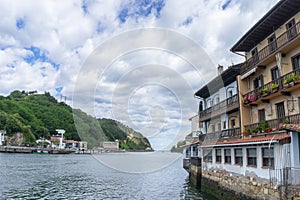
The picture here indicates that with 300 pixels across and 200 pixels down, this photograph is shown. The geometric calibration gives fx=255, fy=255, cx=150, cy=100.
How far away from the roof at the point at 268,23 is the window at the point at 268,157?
9112mm

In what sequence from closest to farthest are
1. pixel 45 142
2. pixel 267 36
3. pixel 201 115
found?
1. pixel 267 36
2. pixel 201 115
3. pixel 45 142

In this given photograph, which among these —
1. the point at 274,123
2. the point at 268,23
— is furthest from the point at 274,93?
the point at 268,23

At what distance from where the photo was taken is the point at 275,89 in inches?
669

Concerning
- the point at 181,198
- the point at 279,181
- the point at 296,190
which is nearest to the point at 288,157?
the point at 279,181

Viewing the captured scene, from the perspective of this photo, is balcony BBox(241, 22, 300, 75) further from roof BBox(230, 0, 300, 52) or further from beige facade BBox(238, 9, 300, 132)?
roof BBox(230, 0, 300, 52)

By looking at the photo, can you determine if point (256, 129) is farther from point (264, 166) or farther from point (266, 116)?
point (264, 166)

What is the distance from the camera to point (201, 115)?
30.8m

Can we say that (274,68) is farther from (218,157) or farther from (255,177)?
(218,157)

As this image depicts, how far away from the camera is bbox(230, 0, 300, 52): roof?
1666cm

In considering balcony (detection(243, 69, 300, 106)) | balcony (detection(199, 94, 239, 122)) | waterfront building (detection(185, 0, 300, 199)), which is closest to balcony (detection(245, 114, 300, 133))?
waterfront building (detection(185, 0, 300, 199))

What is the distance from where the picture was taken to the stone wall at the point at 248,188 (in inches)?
507

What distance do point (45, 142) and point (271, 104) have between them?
126 m

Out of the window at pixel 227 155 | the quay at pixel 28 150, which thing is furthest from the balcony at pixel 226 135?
the quay at pixel 28 150

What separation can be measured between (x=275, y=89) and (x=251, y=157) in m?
5.06
